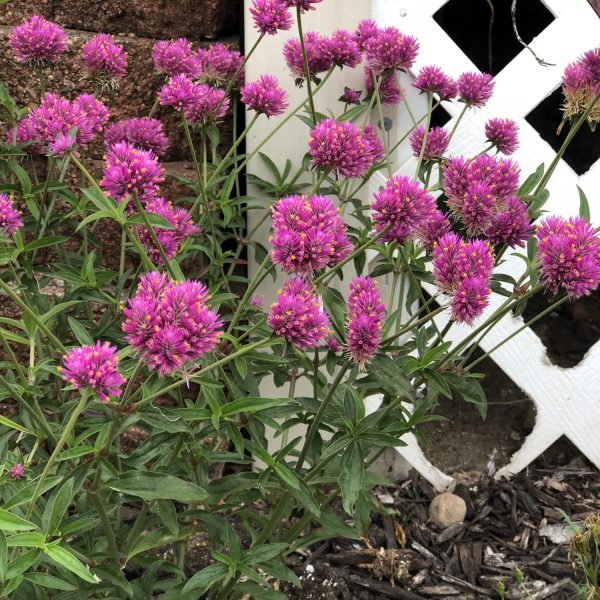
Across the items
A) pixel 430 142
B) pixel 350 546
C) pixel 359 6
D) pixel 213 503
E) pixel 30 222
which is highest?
pixel 359 6

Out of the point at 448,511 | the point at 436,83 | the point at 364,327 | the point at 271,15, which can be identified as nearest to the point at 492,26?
the point at 436,83

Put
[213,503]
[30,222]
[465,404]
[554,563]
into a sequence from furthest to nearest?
[465,404], [554,563], [30,222], [213,503]

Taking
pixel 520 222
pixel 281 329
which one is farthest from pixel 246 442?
pixel 520 222

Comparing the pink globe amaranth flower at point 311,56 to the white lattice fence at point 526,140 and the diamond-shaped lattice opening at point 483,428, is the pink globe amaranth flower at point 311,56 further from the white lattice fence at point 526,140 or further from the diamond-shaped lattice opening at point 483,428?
the diamond-shaped lattice opening at point 483,428

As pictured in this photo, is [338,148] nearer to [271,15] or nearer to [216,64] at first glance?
[271,15]

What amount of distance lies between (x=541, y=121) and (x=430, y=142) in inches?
43.0

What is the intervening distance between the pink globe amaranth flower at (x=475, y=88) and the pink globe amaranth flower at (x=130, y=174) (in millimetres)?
1069

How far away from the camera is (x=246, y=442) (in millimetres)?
1556

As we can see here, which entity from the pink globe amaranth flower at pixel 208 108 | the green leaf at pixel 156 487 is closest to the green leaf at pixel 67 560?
the green leaf at pixel 156 487

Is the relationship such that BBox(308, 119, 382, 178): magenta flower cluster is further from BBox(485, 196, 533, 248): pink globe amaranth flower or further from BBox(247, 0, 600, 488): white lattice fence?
BBox(247, 0, 600, 488): white lattice fence

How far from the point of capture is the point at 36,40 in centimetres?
178

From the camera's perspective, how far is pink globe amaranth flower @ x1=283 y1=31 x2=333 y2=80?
2.08 metres

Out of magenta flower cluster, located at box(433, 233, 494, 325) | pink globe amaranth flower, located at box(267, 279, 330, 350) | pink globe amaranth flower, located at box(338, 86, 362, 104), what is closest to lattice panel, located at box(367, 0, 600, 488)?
pink globe amaranth flower, located at box(338, 86, 362, 104)

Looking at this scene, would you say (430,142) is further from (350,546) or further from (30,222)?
(350,546)
